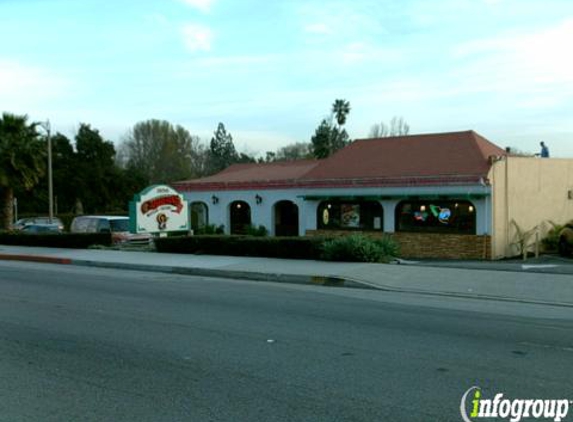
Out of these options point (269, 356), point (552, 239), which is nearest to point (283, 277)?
point (269, 356)

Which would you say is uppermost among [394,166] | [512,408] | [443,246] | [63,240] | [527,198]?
[394,166]

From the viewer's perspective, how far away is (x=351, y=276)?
14.2 meters

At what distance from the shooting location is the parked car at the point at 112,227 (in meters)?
24.1

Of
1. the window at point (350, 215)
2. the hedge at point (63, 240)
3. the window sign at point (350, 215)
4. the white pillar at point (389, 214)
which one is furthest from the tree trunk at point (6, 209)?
the white pillar at point (389, 214)

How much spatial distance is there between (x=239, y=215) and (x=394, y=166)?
8.89 meters

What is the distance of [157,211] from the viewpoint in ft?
74.8

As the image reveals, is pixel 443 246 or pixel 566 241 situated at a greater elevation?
pixel 566 241

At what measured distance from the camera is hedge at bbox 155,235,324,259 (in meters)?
18.0

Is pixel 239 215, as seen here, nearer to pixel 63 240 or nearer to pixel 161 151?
pixel 63 240

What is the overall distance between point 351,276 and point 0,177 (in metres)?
22.9

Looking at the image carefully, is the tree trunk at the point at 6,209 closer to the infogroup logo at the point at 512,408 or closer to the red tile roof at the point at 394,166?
the red tile roof at the point at 394,166

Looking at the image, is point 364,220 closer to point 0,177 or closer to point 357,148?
point 357,148

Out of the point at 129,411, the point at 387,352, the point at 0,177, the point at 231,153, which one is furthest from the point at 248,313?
the point at 231,153

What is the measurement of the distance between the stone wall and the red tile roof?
2.10 meters
